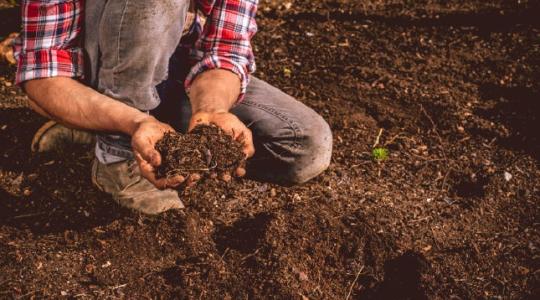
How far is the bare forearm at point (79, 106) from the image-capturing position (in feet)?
5.71

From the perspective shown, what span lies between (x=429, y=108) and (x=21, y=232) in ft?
7.71

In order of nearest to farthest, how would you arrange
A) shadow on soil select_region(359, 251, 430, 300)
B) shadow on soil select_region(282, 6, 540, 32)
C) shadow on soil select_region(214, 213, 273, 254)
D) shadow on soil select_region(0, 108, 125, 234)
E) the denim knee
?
1. shadow on soil select_region(359, 251, 430, 300)
2. shadow on soil select_region(214, 213, 273, 254)
3. shadow on soil select_region(0, 108, 125, 234)
4. the denim knee
5. shadow on soil select_region(282, 6, 540, 32)

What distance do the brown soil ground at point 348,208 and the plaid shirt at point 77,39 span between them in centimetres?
62

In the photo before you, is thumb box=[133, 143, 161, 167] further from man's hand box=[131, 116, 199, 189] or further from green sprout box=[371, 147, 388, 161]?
green sprout box=[371, 147, 388, 161]

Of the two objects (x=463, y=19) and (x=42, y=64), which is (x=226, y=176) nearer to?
(x=42, y=64)

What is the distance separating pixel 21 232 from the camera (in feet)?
6.93

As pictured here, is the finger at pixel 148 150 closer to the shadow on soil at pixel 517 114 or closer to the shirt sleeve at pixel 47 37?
the shirt sleeve at pixel 47 37

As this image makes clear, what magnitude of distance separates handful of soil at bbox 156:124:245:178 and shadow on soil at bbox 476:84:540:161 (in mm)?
1794

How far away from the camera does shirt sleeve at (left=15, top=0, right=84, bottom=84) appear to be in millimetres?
1719

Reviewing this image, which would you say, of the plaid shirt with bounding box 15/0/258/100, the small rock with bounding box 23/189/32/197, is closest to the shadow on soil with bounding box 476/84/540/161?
the plaid shirt with bounding box 15/0/258/100

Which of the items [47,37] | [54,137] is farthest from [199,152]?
[54,137]

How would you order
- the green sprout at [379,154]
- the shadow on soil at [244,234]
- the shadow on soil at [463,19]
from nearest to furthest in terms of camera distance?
the shadow on soil at [244,234], the green sprout at [379,154], the shadow on soil at [463,19]

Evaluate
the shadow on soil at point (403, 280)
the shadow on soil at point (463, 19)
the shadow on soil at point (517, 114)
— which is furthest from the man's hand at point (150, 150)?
the shadow on soil at point (463, 19)

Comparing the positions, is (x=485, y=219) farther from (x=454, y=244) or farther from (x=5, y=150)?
(x=5, y=150)
